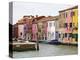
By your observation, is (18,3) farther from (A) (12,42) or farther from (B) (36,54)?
(B) (36,54)

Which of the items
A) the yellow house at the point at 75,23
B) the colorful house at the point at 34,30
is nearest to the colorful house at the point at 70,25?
the yellow house at the point at 75,23

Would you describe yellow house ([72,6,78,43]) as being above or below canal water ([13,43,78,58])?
above

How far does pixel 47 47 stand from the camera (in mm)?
1640

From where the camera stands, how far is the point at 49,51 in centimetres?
164

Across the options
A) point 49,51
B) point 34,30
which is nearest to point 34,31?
point 34,30

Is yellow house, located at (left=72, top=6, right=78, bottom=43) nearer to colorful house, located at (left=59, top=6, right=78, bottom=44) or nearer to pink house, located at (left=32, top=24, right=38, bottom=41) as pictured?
colorful house, located at (left=59, top=6, right=78, bottom=44)

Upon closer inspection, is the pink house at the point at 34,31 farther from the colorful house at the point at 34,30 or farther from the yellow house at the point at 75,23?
the yellow house at the point at 75,23

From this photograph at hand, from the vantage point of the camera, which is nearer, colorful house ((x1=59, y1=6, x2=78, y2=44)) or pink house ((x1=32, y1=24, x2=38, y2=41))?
pink house ((x1=32, y1=24, x2=38, y2=41))

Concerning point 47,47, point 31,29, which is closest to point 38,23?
point 31,29

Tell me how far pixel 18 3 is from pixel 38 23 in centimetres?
25

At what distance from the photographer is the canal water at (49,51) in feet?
5.11

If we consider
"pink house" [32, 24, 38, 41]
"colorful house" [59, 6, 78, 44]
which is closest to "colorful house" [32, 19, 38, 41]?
"pink house" [32, 24, 38, 41]

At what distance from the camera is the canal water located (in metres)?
1.56

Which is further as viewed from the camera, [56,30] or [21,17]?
[56,30]
